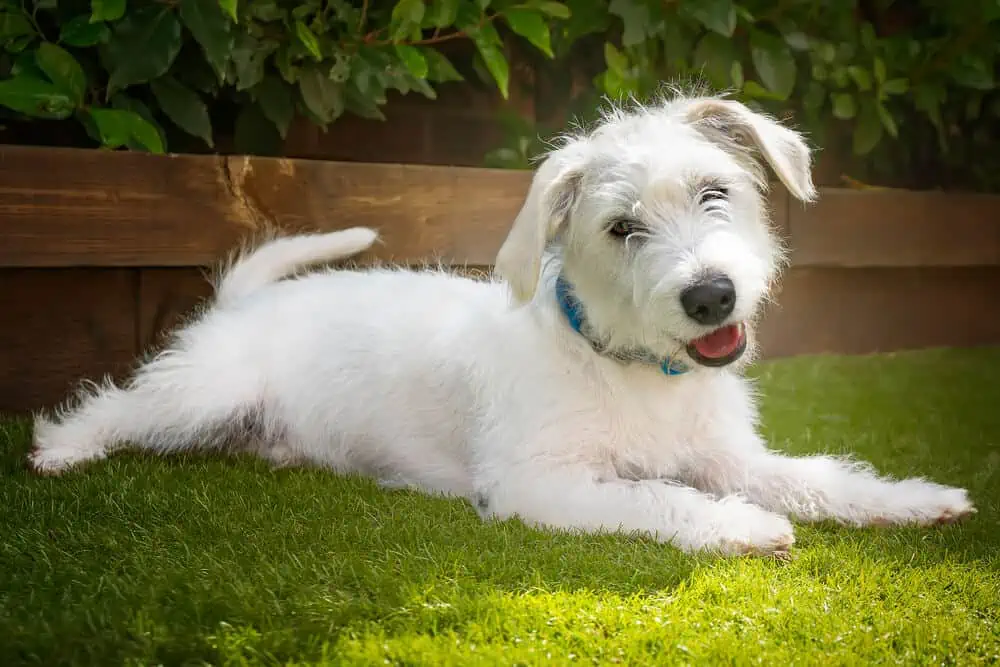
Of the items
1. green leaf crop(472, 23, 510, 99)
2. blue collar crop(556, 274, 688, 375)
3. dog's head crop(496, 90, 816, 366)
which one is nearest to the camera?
dog's head crop(496, 90, 816, 366)

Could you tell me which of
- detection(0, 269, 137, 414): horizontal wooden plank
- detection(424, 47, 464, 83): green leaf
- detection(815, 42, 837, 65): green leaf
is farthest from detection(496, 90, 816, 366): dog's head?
detection(815, 42, 837, 65): green leaf

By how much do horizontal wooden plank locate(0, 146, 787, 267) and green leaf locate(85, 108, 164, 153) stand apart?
0.21 ft

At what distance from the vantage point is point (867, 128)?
20.7 feet

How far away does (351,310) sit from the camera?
164 inches

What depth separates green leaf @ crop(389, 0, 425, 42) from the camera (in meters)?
4.61

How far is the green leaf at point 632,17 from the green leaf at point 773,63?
68 cm

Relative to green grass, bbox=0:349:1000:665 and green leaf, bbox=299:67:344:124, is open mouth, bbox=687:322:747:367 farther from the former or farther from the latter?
green leaf, bbox=299:67:344:124

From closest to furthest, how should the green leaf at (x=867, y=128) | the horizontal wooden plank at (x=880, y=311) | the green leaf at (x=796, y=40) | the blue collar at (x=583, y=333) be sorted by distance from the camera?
the blue collar at (x=583, y=333)
the green leaf at (x=796, y=40)
the green leaf at (x=867, y=128)
the horizontal wooden plank at (x=880, y=311)

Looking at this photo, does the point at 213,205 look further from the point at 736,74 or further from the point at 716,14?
the point at 736,74

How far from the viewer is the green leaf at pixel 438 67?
4957 mm

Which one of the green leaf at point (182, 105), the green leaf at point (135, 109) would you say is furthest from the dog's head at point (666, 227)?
the green leaf at point (135, 109)

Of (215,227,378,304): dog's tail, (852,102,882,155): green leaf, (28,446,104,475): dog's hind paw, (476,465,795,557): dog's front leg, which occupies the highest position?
(852,102,882,155): green leaf

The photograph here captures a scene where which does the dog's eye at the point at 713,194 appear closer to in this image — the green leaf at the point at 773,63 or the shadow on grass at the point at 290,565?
the shadow on grass at the point at 290,565

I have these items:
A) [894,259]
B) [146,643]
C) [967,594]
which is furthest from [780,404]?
[146,643]
